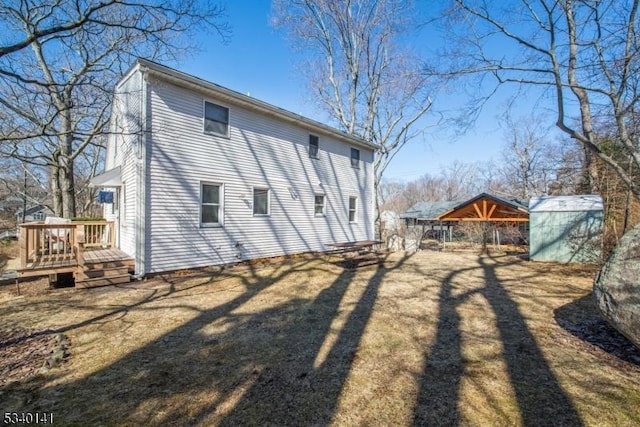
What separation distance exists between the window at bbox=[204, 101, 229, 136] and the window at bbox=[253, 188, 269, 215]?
215cm

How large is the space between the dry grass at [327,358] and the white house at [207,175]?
201 centimetres

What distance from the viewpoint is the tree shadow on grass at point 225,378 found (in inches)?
102

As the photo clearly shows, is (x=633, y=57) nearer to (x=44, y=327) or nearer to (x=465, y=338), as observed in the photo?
(x=465, y=338)

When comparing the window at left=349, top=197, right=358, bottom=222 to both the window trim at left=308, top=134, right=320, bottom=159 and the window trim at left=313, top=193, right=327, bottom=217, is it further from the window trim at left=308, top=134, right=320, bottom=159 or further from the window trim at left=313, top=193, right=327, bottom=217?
the window trim at left=308, top=134, right=320, bottom=159

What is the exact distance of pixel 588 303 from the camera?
5609 mm

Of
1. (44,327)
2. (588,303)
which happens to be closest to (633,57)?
(588,303)

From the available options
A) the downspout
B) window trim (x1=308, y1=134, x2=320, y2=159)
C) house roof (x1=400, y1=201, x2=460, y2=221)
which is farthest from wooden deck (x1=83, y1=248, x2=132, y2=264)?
house roof (x1=400, y1=201, x2=460, y2=221)

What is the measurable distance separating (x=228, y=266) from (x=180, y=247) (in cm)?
158

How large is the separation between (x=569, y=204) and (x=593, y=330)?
776cm

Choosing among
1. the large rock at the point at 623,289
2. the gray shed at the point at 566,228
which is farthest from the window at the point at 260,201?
the gray shed at the point at 566,228

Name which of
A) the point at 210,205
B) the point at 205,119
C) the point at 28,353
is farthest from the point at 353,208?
the point at 28,353

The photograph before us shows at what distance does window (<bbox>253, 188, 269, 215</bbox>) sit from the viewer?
1014 cm

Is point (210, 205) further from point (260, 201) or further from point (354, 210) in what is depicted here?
point (354, 210)

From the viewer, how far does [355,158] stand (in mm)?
14523
